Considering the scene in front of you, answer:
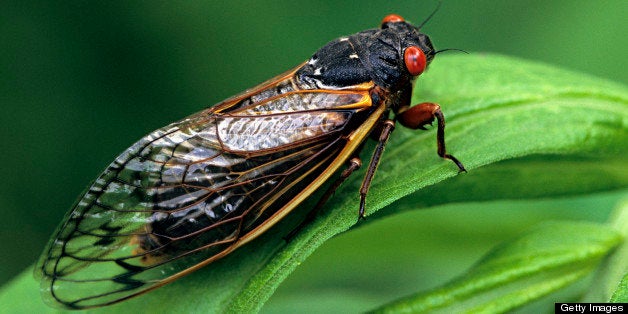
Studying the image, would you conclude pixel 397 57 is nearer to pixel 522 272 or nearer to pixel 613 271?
pixel 522 272

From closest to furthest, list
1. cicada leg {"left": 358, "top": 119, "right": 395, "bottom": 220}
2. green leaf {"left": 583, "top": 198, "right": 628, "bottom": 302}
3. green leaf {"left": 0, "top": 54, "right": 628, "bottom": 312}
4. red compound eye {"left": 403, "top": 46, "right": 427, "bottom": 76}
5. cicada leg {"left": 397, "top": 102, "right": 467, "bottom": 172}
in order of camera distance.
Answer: green leaf {"left": 583, "top": 198, "right": 628, "bottom": 302}
green leaf {"left": 0, "top": 54, "right": 628, "bottom": 312}
cicada leg {"left": 358, "top": 119, "right": 395, "bottom": 220}
cicada leg {"left": 397, "top": 102, "right": 467, "bottom": 172}
red compound eye {"left": 403, "top": 46, "right": 427, "bottom": 76}

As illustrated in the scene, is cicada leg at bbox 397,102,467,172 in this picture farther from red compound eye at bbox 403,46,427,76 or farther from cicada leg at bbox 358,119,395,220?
red compound eye at bbox 403,46,427,76

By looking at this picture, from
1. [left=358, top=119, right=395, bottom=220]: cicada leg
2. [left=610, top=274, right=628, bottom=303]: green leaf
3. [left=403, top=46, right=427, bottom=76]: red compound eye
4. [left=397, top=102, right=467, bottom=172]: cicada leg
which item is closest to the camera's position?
[left=610, top=274, right=628, bottom=303]: green leaf

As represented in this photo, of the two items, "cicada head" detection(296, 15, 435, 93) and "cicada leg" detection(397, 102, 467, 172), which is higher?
"cicada head" detection(296, 15, 435, 93)
